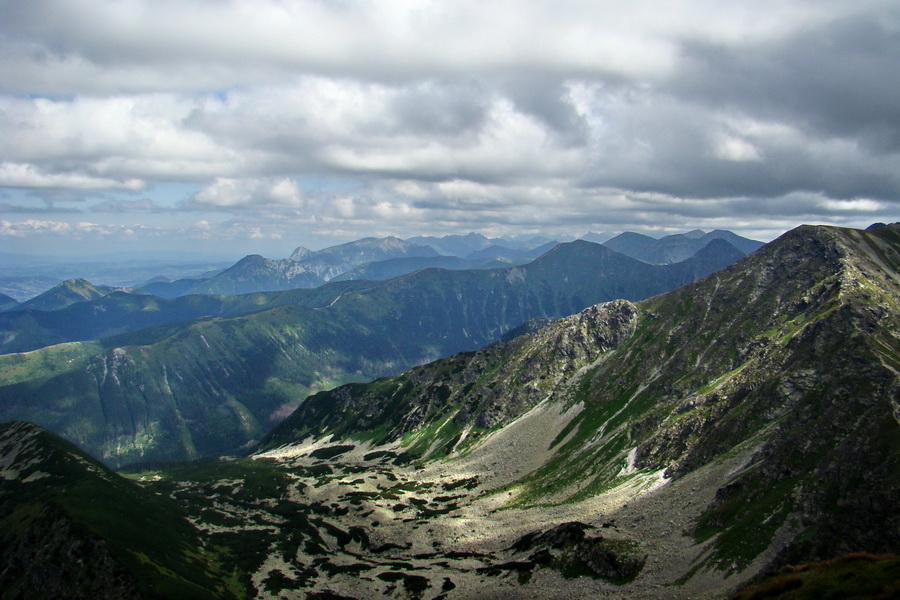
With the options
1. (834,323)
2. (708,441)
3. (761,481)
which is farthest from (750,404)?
(761,481)

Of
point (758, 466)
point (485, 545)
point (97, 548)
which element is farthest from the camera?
point (485, 545)

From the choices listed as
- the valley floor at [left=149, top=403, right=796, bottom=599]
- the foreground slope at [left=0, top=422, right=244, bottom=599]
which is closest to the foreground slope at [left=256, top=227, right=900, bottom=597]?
the valley floor at [left=149, top=403, right=796, bottom=599]

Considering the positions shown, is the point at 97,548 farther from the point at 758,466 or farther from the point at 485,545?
the point at 758,466

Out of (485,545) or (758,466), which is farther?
(485,545)

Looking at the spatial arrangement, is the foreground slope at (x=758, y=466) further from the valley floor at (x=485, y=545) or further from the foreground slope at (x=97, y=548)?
the foreground slope at (x=97, y=548)

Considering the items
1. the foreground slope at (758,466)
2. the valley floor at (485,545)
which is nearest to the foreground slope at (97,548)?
the valley floor at (485,545)

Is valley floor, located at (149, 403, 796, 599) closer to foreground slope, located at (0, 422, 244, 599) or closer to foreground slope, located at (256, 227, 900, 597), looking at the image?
foreground slope, located at (256, 227, 900, 597)

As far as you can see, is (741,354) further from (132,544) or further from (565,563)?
(132,544)

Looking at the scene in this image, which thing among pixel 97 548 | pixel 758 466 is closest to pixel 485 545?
pixel 758 466
